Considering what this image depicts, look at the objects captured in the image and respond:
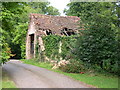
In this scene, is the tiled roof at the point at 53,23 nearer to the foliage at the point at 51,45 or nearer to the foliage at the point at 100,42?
the foliage at the point at 51,45

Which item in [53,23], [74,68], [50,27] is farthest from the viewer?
[53,23]

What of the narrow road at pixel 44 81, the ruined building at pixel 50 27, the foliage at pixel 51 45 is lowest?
the narrow road at pixel 44 81

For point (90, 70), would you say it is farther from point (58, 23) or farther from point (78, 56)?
point (58, 23)

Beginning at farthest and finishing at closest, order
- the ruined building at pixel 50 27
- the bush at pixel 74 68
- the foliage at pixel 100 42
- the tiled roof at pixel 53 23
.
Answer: the tiled roof at pixel 53 23 → the ruined building at pixel 50 27 → the bush at pixel 74 68 → the foliage at pixel 100 42

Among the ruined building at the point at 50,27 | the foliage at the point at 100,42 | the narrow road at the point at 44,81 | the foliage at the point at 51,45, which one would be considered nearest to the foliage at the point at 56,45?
the foliage at the point at 51,45

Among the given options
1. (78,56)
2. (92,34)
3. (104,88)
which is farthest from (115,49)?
(104,88)

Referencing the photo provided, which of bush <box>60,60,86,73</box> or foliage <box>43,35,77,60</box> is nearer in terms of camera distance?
bush <box>60,60,86,73</box>

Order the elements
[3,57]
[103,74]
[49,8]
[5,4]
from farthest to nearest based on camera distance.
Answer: [49,8] → [103,74] → [5,4] → [3,57]

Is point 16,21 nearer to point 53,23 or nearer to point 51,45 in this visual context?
point 53,23

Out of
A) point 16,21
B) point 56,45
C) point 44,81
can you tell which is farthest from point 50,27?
point 16,21

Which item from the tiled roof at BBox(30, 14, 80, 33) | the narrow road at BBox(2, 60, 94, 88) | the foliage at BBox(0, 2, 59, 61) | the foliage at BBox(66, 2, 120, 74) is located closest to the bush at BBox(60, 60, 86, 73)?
the foliage at BBox(66, 2, 120, 74)

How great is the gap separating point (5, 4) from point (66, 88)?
6292 mm

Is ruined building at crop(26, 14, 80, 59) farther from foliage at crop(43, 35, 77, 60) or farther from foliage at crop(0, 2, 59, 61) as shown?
foliage at crop(0, 2, 59, 61)

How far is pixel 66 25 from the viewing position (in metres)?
23.0
